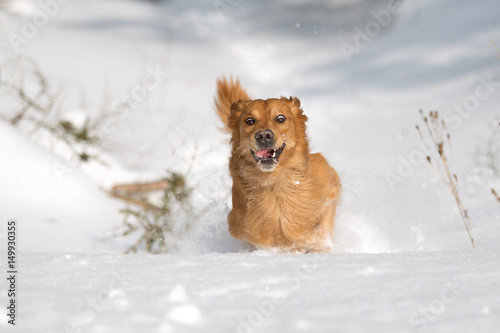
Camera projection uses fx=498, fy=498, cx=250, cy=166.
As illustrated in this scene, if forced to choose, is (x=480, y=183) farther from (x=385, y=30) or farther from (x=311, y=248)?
(x=385, y=30)

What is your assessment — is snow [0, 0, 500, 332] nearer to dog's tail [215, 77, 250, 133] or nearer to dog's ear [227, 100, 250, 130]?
dog's tail [215, 77, 250, 133]

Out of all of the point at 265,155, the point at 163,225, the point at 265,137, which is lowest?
the point at 163,225

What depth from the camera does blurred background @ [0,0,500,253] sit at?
4.36 metres

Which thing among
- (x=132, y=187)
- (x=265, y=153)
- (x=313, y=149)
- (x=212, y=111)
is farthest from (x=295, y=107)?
(x=212, y=111)

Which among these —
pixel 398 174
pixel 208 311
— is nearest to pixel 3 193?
pixel 208 311

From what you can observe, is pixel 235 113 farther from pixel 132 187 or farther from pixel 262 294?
pixel 132 187

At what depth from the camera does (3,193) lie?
4492 millimetres

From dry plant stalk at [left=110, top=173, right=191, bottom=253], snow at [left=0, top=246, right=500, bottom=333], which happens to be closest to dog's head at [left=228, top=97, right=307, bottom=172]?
snow at [left=0, top=246, right=500, bottom=333]

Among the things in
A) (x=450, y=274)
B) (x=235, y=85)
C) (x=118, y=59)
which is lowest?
(x=450, y=274)

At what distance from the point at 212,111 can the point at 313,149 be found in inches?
180

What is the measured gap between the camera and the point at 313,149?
6266mm

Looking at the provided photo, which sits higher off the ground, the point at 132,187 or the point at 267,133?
the point at 267,133

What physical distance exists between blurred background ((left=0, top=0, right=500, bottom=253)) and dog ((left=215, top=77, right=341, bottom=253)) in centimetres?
39

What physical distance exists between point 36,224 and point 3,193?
49cm
